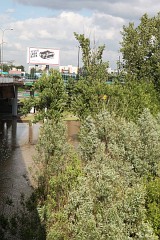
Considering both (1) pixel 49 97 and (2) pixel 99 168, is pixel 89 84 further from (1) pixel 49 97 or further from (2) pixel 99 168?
(2) pixel 99 168

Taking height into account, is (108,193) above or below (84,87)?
below

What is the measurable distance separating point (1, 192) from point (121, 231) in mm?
17783

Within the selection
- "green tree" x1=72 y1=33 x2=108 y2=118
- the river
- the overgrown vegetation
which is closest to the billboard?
the river

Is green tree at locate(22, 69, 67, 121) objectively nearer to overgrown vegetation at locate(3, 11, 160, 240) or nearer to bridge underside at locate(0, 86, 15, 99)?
overgrown vegetation at locate(3, 11, 160, 240)

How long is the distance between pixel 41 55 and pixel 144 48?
28336mm

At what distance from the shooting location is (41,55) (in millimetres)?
81375

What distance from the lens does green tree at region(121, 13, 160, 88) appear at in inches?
2391

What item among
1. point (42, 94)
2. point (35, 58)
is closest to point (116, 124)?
point (42, 94)

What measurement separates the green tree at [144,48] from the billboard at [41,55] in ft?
78.4

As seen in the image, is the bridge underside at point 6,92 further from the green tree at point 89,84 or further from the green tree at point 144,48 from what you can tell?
the green tree at point 144,48

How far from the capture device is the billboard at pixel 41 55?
81.3 meters

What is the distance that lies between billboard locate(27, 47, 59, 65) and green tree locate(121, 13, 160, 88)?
78.4 ft

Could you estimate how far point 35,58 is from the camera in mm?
81562

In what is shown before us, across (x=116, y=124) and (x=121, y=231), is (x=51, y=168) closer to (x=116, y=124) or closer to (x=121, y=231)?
(x=121, y=231)
